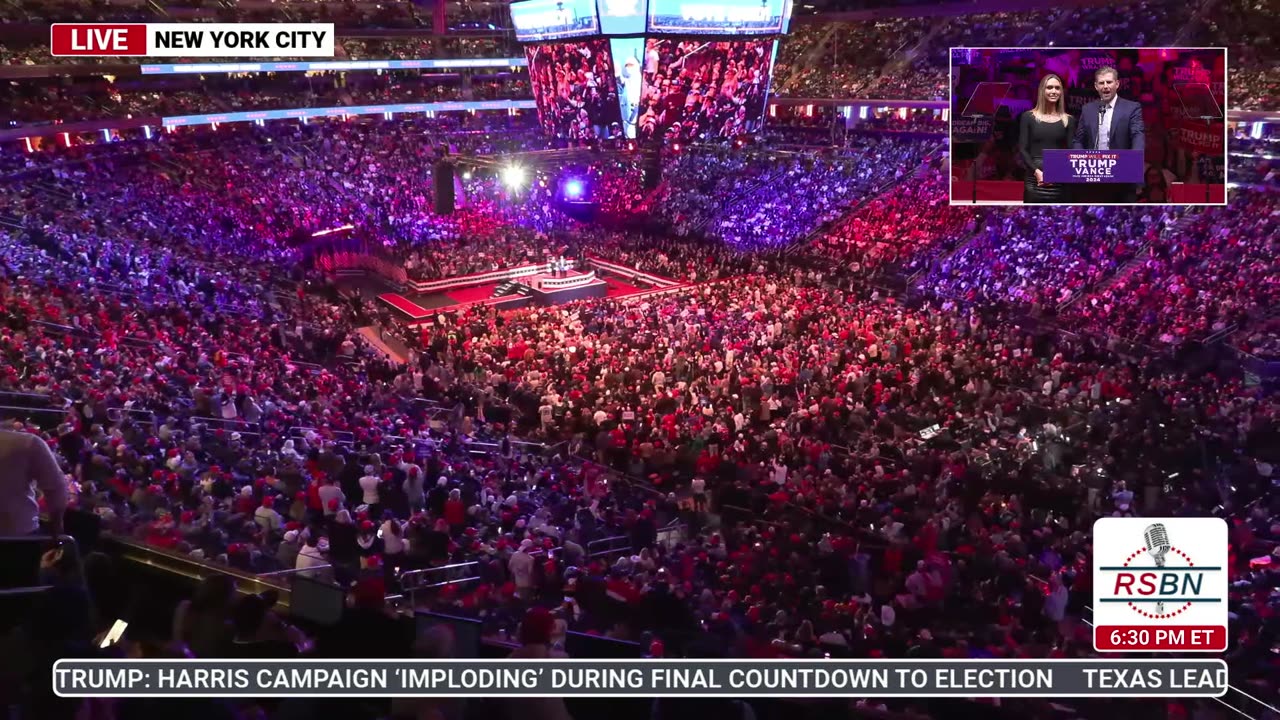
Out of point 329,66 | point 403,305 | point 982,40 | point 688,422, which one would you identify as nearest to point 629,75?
point 403,305

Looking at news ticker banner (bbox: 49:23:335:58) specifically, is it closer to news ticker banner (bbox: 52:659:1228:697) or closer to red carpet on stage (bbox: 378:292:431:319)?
red carpet on stage (bbox: 378:292:431:319)

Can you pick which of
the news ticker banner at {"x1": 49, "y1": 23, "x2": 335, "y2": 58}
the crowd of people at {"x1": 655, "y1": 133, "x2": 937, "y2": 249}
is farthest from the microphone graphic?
the crowd of people at {"x1": 655, "y1": 133, "x2": 937, "y2": 249}

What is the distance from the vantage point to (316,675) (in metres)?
4.36

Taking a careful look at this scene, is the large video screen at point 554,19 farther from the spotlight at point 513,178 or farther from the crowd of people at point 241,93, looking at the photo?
the crowd of people at point 241,93

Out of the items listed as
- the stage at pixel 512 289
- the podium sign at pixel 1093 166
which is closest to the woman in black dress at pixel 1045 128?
the podium sign at pixel 1093 166

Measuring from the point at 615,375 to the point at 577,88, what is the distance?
1189cm

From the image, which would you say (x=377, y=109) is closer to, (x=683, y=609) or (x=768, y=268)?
(x=768, y=268)

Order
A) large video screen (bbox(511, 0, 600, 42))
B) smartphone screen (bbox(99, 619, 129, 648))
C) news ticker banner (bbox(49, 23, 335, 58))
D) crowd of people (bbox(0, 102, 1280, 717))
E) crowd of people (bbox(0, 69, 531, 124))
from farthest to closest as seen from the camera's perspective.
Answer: crowd of people (bbox(0, 69, 531, 124)), large video screen (bbox(511, 0, 600, 42)), news ticker banner (bbox(49, 23, 335, 58)), crowd of people (bbox(0, 102, 1280, 717)), smartphone screen (bbox(99, 619, 129, 648))

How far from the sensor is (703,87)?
82.8 feet

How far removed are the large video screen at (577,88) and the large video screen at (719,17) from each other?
Answer: 66.2 inches

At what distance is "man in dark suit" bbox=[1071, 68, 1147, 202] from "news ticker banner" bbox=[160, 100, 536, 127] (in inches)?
1238

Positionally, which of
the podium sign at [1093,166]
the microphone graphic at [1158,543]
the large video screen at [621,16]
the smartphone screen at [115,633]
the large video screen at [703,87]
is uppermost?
the large video screen at [621,16]

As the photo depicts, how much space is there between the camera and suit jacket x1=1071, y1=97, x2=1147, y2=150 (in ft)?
36.7

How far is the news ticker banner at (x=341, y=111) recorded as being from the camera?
Result: 35031 mm
